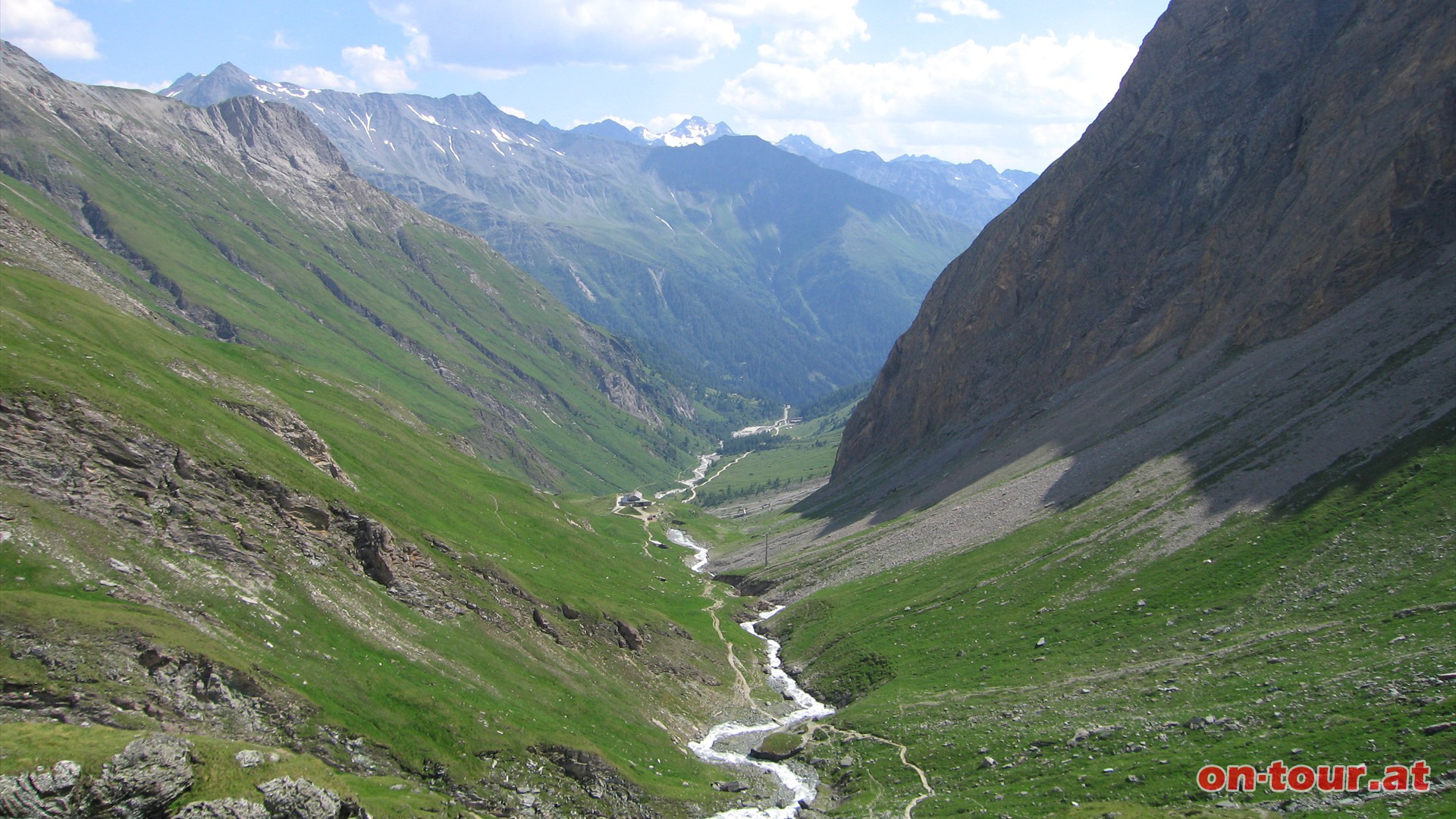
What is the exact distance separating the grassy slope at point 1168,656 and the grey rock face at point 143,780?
140ft

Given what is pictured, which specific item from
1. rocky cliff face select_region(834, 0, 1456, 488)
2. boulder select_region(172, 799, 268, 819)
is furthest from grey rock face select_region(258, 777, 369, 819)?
rocky cliff face select_region(834, 0, 1456, 488)

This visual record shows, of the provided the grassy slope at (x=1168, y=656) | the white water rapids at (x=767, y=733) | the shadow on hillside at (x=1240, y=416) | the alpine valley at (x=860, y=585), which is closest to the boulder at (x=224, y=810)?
the alpine valley at (x=860, y=585)

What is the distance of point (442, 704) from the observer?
6100cm

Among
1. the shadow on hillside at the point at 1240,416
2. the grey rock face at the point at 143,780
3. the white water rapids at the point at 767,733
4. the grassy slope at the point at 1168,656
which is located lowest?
the grassy slope at the point at 1168,656

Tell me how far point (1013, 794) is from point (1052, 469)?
7793 centimetres

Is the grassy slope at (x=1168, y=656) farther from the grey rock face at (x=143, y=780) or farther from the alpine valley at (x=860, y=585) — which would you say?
the grey rock face at (x=143, y=780)

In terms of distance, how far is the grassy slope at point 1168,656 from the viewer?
170ft

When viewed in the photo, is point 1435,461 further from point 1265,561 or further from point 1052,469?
point 1052,469

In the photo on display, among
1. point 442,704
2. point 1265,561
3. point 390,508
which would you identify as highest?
point 390,508

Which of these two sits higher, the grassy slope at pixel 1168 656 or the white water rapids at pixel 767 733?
the white water rapids at pixel 767 733

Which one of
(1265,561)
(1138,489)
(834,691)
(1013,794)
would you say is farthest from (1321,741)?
(1138,489)

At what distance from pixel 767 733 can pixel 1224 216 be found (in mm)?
126198

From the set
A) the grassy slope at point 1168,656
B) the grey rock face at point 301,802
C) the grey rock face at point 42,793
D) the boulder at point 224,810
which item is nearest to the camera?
the grey rock face at point 42,793

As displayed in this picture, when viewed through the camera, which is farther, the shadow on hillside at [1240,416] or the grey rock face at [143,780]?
the shadow on hillside at [1240,416]
